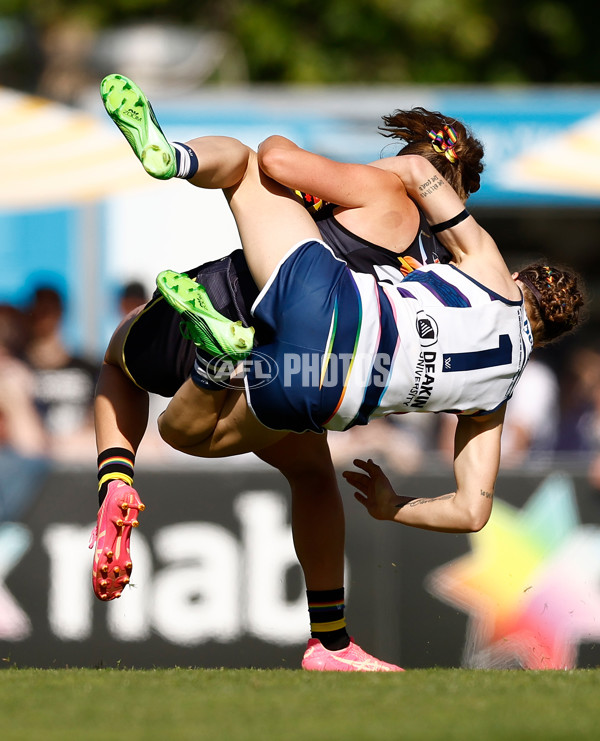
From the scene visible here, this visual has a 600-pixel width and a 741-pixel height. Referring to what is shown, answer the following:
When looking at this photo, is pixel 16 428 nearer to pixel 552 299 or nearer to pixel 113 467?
pixel 113 467

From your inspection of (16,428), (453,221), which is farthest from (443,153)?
(16,428)

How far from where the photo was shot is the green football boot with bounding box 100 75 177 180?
128 inches

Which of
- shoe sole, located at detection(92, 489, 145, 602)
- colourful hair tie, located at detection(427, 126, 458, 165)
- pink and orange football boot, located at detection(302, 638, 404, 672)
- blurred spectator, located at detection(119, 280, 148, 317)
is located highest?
colourful hair tie, located at detection(427, 126, 458, 165)

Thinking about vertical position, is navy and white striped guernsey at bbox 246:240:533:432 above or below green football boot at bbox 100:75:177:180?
below

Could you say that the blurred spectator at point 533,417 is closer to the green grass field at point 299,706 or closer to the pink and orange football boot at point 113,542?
the green grass field at point 299,706

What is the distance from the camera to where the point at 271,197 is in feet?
11.4

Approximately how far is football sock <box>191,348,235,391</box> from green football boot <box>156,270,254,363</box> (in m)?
0.09

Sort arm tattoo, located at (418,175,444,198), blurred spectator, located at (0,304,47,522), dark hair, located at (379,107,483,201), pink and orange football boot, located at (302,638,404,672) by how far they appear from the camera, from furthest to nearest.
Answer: blurred spectator, located at (0,304,47,522) → pink and orange football boot, located at (302,638,404,672) → dark hair, located at (379,107,483,201) → arm tattoo, located at (418,175,444,198)

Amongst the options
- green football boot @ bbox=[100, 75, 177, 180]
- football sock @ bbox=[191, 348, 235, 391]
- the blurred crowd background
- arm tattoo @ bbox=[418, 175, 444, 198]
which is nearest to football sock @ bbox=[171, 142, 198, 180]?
green football boot @ bbox=[100, 75, 177, 180]

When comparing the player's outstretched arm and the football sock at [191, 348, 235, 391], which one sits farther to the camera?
the player's outstretched arm

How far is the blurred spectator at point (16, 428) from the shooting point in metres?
5.02

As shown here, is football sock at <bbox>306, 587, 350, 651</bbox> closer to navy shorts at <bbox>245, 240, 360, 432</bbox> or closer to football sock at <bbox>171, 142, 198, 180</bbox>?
navy shorts at <bbox>245, 240, 360, 432</bbox>

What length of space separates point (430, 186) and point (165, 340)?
3.27 feet

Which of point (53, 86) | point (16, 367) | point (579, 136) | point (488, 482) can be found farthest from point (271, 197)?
point (53, 86)
